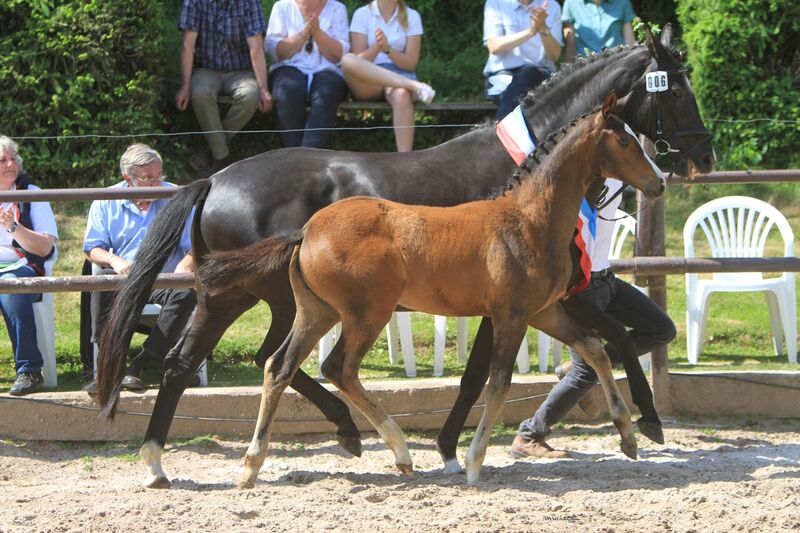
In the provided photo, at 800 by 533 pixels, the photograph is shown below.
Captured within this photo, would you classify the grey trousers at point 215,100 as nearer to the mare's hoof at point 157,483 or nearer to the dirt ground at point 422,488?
the dirt ground at point 422,488

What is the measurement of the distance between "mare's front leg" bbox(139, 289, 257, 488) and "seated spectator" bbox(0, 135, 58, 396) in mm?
1281

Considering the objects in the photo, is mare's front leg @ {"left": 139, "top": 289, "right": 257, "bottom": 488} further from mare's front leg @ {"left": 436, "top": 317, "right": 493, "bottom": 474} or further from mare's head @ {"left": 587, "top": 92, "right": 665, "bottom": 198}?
mare's head @ {"left": 587, "top": 92, "right": 665, "bottom": 198}

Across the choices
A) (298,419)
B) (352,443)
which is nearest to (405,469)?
(352,443)

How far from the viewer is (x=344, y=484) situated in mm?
5238

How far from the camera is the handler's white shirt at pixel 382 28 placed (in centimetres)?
888

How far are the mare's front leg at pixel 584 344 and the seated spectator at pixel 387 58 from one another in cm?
358

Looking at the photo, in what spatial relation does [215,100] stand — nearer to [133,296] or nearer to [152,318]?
[152,318]

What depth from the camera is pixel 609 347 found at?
5.89 m

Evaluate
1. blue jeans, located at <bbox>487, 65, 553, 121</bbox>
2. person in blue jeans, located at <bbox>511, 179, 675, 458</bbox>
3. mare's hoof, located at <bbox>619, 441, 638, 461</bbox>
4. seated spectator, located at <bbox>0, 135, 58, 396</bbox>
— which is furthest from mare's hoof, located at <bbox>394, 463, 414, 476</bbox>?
blue jeans, located at <bbox>487, 65, 553, 121</bbox>

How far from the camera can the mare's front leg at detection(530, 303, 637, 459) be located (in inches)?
208

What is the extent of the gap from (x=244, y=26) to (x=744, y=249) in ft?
13.1

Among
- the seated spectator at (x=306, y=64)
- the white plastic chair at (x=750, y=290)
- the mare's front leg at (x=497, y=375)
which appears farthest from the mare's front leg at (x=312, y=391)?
the seated spectator at (x=306, y=64)

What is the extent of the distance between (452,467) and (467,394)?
1.15 ft

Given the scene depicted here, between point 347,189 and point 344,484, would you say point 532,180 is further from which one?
point 344,484
